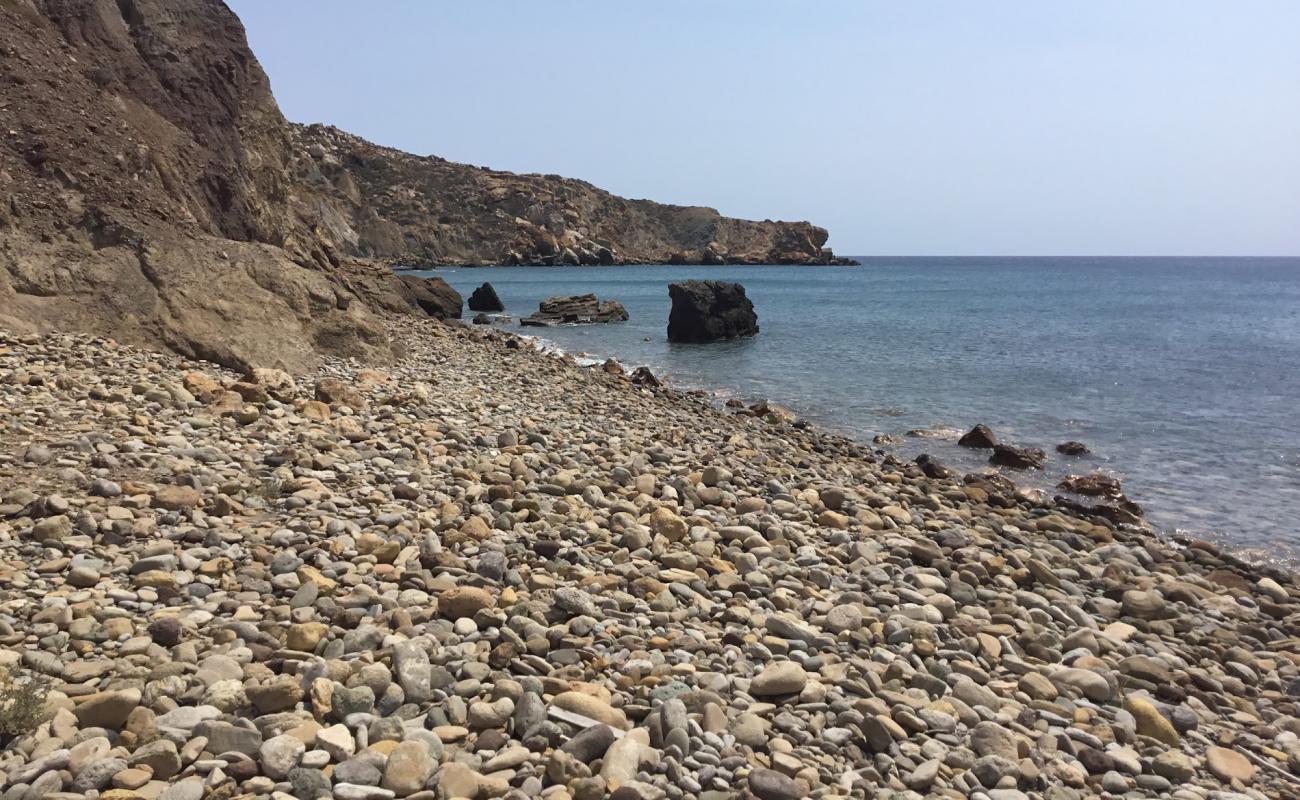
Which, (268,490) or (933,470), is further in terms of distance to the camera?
(933,470)

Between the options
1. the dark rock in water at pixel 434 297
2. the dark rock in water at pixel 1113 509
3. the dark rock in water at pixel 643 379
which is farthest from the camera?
the dark rock in water at pixel 434 297

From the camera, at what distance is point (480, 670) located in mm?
4355

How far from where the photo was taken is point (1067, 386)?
2181cm

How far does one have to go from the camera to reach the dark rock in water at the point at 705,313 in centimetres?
3397

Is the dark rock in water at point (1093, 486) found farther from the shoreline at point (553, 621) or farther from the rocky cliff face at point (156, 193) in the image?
the rocky cliff face at point (156, 193)

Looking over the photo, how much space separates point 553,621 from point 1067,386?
20.6 meters

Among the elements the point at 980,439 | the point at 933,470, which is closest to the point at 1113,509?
the point at 933,470

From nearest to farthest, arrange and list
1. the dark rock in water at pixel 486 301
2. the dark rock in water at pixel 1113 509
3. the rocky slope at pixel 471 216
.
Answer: the dark rock in water at pixel 1113 509, the dark rock in water at pixel 486 301, the rocky slope at pixel 471 216

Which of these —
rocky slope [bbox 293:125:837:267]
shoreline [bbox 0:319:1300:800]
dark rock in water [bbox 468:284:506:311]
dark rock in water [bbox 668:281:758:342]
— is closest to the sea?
dark rock in water [bbox 668:281:758:342]

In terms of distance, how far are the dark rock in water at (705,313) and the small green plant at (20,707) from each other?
102ft

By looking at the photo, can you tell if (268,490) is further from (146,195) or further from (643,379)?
(643,379)

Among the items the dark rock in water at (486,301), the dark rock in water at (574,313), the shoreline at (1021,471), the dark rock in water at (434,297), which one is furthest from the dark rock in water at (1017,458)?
the dark rock in water at (486,301)

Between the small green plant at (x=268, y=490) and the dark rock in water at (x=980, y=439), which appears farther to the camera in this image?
the dark rock in water at (x=980, y=439)

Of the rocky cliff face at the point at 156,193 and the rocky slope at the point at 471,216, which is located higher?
the rocky slope at the point at 471,216
